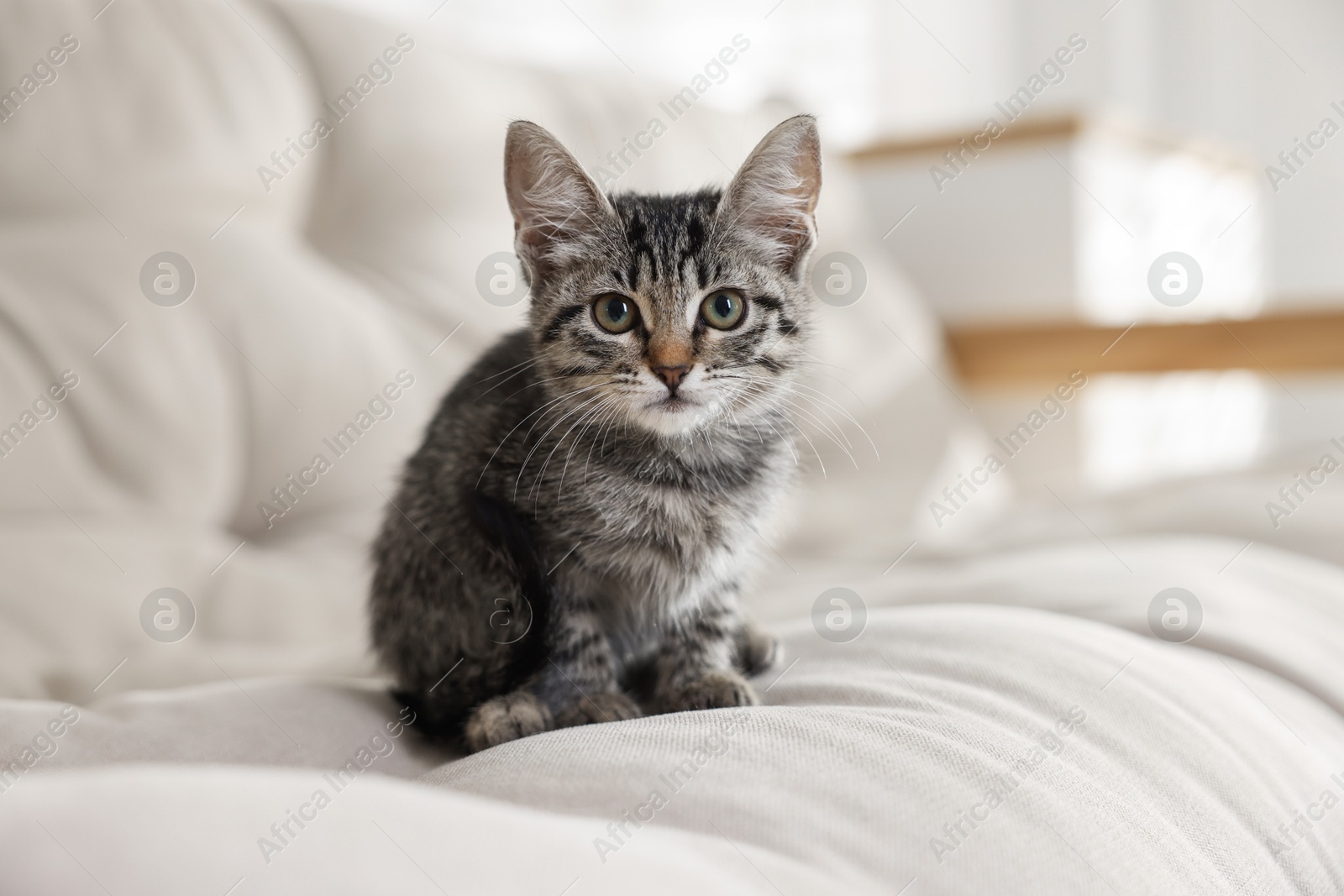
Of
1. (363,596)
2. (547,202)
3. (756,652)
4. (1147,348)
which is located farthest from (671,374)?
(1147,348)

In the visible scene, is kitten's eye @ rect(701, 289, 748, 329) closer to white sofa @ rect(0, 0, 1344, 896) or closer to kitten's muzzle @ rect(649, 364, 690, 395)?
kitten's muzzle @ rect(649, 364, 690, 395)

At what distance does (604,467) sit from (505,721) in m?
0.25

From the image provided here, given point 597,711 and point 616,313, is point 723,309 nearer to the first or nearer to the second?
point 616,313

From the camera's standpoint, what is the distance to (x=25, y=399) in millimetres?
1189

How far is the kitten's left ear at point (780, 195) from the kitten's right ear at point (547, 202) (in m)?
0.14

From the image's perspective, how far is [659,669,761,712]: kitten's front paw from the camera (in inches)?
36.8

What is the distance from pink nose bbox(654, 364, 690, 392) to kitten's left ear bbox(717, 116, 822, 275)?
19cm

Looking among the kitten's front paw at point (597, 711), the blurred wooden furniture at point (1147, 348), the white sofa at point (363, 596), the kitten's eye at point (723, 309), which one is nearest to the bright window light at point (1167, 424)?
the blurred wooden furniture at point (1147, 348)

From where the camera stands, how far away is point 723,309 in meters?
1.00

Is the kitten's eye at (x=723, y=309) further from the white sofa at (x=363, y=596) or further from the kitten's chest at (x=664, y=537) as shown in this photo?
the white sofa at (x=363, y=596)

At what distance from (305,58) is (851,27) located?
262 cm

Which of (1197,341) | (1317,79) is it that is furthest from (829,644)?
(1317,79)

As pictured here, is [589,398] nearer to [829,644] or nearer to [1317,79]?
[829,644]

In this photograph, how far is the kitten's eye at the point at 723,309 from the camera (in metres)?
0.99
